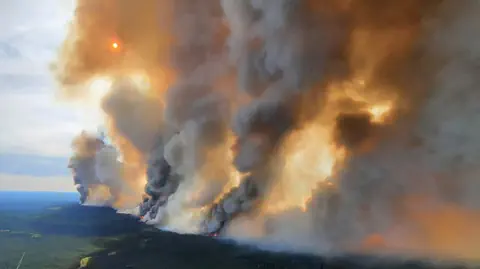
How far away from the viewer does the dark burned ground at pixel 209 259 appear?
60344 mm

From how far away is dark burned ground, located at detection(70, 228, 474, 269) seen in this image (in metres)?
60.3

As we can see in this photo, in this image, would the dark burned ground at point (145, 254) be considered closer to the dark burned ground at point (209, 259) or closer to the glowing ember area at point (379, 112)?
the dark burned ground at point (209, 259)

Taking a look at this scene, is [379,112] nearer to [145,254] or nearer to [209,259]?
[209,259]

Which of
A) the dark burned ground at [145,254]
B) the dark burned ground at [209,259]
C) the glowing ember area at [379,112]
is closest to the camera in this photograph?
the dark burned ground at [209,259]

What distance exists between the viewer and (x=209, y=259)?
6656 centimetres

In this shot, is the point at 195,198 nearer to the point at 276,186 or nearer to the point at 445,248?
the point at 276,186

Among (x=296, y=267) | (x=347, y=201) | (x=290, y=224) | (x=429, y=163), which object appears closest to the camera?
(x=296, y=267)


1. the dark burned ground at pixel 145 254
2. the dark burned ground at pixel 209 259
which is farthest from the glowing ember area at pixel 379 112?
the dark burned ground at pixel 145 254

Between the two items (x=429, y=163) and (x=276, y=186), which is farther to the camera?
(x=276, y=186)

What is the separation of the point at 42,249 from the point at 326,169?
5919 cm

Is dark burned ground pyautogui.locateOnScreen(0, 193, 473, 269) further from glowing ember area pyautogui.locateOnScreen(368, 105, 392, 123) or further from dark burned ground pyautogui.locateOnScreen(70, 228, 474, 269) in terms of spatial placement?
glowing ember area pyautogui.locateOnScreen(368, 105, 392, 123)

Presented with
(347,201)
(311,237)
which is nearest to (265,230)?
(311,237)

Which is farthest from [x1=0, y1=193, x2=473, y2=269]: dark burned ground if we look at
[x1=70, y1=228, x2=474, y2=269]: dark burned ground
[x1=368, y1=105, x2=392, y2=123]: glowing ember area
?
[x1=368, y1=105, x2=392, y2=123]: glowing ember area

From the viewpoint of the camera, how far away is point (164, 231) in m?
104
